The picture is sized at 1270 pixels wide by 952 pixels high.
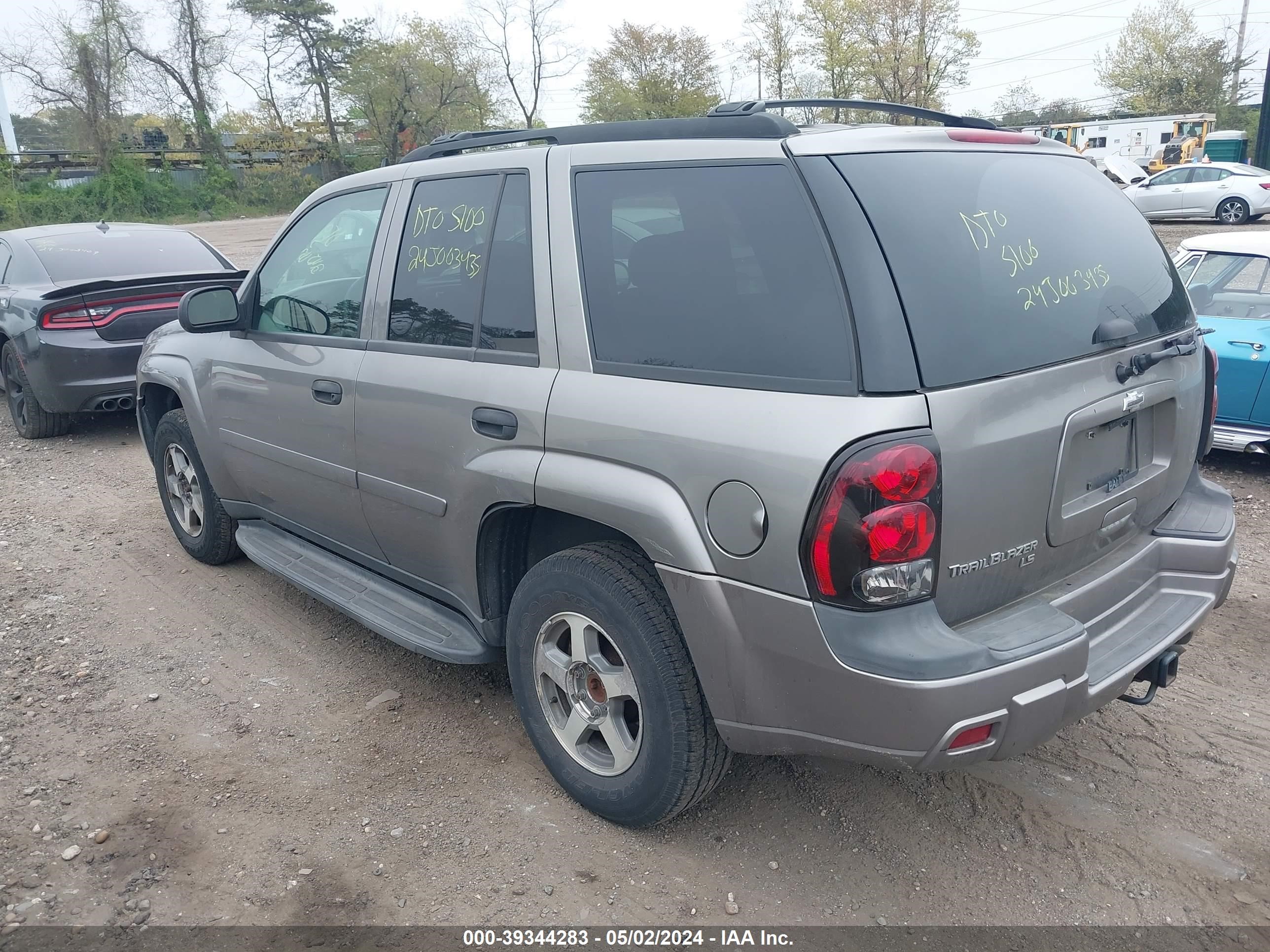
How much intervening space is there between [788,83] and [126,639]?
51733 millimetres

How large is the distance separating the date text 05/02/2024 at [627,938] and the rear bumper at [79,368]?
612cm

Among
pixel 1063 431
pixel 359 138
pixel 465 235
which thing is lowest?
pixel 1063 431

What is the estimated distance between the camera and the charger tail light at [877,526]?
2.13m

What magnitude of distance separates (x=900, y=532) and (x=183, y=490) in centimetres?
425

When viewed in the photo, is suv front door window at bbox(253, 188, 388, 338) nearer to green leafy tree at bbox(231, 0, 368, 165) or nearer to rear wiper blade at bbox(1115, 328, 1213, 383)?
rear wiper blade at bbox(1115, 328, 1213, 383)

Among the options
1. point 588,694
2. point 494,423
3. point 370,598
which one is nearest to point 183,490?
point 370,598

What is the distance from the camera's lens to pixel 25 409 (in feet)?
25.7

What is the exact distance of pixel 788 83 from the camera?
50.2m

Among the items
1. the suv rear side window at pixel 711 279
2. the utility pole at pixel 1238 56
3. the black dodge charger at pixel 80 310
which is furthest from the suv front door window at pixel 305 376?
the utility pole at pixel 1238 56

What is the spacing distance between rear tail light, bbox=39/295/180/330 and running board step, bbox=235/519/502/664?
3758 mm

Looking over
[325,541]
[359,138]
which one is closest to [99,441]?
[325,541]

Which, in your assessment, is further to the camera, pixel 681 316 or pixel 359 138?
pixel 359 138

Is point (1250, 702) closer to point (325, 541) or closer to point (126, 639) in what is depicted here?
point (325, 541)

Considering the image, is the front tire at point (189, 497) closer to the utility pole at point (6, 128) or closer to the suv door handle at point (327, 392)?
the suv door handle at point (327, 392)
